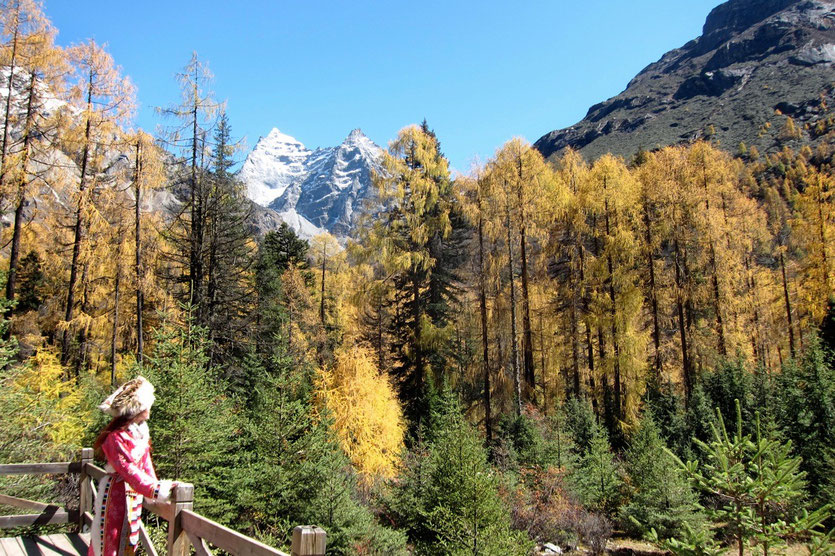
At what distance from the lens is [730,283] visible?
20.3 m

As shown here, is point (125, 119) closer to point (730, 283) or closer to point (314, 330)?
point (314, 330)

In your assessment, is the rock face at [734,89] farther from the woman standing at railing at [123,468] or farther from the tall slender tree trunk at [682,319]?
the woman standing at railing at [123,468]

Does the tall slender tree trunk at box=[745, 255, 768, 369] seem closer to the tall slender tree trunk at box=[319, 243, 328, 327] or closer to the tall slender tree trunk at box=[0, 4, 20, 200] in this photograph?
the tall slender tree trunk at box=[319, 243, 328, 327]

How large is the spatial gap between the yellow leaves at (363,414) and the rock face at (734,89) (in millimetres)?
93819

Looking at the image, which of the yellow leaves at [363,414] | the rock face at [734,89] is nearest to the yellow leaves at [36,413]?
the yellow leaves at [363,414]

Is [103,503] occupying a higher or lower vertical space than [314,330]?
lower

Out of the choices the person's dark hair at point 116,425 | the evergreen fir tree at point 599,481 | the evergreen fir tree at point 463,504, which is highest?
the person's dark hair at point 116,425

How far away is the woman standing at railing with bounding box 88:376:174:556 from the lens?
10.1ft

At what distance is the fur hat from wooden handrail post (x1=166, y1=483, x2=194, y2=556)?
24.0 inches

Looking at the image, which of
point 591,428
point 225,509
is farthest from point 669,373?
point 225,509

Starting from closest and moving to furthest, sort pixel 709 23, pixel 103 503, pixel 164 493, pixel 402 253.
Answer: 1. pixel 164 493
2. pixel 103 503
3. pixel 402 253
4. pixel 709 23

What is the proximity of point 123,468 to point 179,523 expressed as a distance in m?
0.52

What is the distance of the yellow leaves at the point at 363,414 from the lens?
1471cm

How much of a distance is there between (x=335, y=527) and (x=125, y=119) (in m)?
13.1
